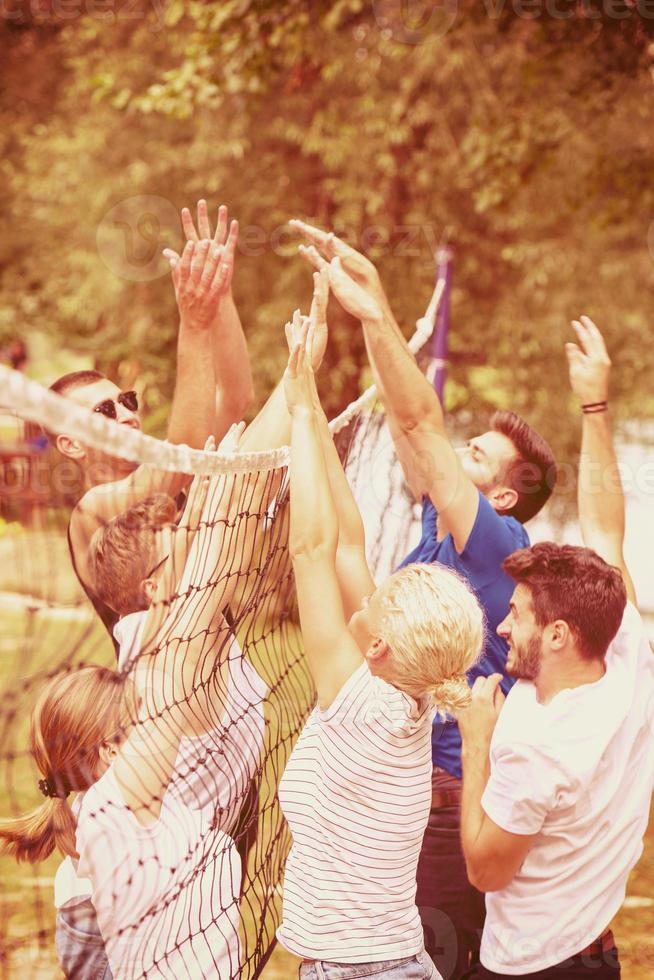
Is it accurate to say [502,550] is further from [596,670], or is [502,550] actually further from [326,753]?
[326,753]

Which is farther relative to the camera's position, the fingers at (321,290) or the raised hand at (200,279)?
the raised hand at (200,279)

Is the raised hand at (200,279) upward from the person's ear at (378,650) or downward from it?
upward

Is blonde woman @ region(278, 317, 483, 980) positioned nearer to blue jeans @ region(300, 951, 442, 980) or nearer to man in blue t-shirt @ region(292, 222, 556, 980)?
blue jeans @ region(300, 951, 442, 980)

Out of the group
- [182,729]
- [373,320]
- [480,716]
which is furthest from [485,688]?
[373,320]

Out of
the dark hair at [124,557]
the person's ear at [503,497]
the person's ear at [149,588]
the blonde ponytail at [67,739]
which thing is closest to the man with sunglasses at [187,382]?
the dark hair at [124,557]

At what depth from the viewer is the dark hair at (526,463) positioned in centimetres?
402

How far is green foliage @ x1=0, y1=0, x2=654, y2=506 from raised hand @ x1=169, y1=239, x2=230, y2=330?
6.86 metres

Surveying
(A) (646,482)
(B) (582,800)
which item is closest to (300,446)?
(B) (582,800)

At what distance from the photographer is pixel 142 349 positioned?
1377 centimetres

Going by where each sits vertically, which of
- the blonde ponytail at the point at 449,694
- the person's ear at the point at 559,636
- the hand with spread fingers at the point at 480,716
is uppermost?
the person's ear at the point at 559,636

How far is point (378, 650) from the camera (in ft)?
8.92

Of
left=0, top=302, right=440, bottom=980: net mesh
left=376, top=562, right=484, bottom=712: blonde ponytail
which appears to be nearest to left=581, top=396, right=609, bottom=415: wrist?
left=0, top=302, right=440, bottom=980: net mesh

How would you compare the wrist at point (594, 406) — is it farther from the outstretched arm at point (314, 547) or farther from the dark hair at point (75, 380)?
Answer: the dark hair at point (75, 380)

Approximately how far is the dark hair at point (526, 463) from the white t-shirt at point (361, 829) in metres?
1.49
